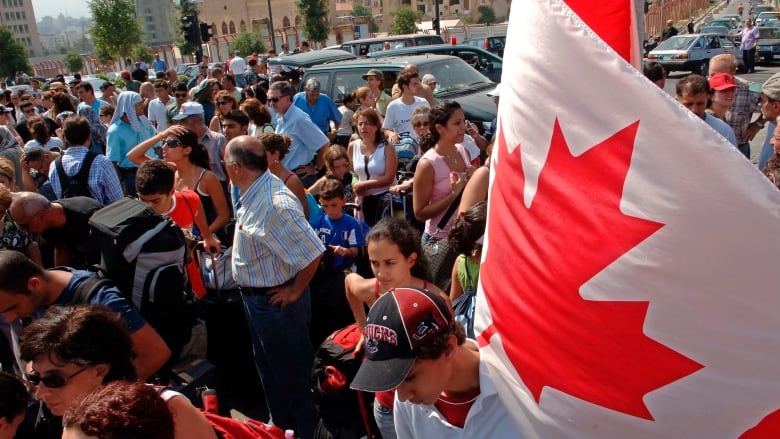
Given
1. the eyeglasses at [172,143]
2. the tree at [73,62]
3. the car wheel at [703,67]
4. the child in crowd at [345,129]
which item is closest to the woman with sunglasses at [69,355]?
the eyeglasses at [172,143]

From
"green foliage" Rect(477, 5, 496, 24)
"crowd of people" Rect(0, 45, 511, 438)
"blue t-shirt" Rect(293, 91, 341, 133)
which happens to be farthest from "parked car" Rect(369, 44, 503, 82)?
"green foliage" Rect(477, 5, 496, 24)

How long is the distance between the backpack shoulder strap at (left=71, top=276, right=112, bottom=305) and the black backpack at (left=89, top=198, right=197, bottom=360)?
0.39m

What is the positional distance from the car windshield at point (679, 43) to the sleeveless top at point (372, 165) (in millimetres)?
18698

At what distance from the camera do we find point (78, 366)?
2176 mm

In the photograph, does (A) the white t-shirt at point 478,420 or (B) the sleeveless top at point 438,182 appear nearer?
(A) the white t-shirt at point 478,420

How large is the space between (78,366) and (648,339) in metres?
1.85

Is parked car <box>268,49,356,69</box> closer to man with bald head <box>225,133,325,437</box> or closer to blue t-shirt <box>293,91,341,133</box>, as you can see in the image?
blue t-shirt <box>293,91,341,133</box>

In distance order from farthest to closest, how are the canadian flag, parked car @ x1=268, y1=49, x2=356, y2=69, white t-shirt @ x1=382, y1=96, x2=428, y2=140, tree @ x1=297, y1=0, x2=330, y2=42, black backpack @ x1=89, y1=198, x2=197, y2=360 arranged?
tree @ x1=297, y1=0, x2=330, y2=42 < parked car @ x1=268, y1=49, x2=356, y2=69 < white t-shirt @ x1=382, y1=96, x2=428, y2=140 < black backpack @ x1=89, y1=198, x2=197, y2=360 < the canadian flag

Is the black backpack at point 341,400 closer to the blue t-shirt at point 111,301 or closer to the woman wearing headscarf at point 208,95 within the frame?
the blue t-shirt at point 111,301

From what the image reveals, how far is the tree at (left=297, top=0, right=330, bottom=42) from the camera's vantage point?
160ft

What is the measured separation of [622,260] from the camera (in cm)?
143

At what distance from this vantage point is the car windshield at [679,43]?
20375 millimetres

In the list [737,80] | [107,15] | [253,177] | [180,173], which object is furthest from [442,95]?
[107,15]

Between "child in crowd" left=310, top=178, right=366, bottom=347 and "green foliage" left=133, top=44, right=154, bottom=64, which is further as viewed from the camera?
"green foliage" left=133, top=44, right=154, bottom=64
